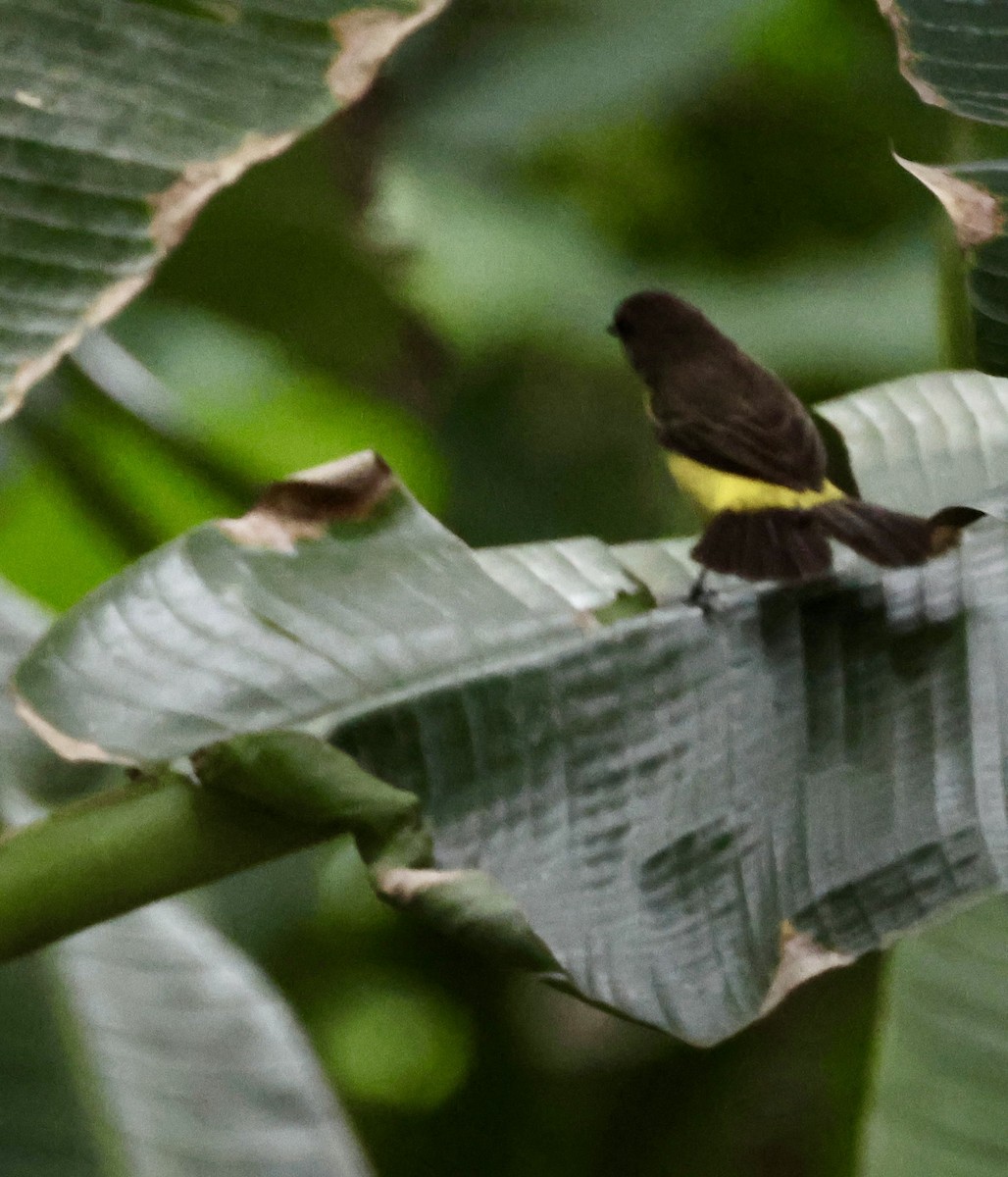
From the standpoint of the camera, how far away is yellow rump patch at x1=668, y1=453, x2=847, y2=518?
33.7 inches

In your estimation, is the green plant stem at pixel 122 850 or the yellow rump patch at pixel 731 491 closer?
the green plant stem at pixel 122 850

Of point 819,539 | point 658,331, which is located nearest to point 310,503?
point 819,539

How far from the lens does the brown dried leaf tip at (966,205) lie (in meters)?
0.77

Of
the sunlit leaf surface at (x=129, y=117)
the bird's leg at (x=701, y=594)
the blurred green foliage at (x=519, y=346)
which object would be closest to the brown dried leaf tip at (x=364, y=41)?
the sunlit leaf surface at (x=129, y=117)

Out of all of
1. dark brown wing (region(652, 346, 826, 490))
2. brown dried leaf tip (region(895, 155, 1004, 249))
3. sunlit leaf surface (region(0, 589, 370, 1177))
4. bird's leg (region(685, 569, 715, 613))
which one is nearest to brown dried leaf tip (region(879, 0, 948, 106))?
brown dried leaf tip (region(895, 155, 1004, 249))

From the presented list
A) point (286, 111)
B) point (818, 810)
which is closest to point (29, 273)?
point (286, 111)

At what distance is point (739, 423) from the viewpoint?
0.93 meters

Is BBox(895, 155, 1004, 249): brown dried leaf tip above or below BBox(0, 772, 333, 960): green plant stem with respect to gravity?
above

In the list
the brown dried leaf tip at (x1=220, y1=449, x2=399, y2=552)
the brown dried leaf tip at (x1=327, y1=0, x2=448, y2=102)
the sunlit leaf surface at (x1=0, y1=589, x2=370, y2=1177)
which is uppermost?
the brown dried leaf tip at (x1=327, y1=0, x2=448, y2=102)

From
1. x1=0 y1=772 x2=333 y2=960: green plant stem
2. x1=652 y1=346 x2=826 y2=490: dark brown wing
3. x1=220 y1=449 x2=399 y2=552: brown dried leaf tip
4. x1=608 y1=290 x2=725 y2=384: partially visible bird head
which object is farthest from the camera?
x1=608 y1=290 x2=725 y2=384: partially visible bird head

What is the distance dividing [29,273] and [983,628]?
54cm

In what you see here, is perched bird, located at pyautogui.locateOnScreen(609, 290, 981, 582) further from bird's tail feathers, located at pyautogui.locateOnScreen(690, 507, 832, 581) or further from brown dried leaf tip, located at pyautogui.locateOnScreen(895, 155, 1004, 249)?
brown dried leaf tip, located at pyautogui.locateOnScreen(895, 155, 1004, 249)

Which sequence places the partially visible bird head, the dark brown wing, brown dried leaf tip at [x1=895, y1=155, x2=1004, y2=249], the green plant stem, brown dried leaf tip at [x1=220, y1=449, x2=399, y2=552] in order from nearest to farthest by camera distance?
the green plant stem → brown dried leaf tip at [x1=220, y1=449, x2=399, y2=552] → brown dried leaf tip at [x1=895, y1=155, x2=1004, y2=249] → the dark brown wing → the partially visible bird head

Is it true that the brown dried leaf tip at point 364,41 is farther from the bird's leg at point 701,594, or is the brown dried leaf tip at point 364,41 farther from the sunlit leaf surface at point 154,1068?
the sunlit leaf surface at point 154,1068
